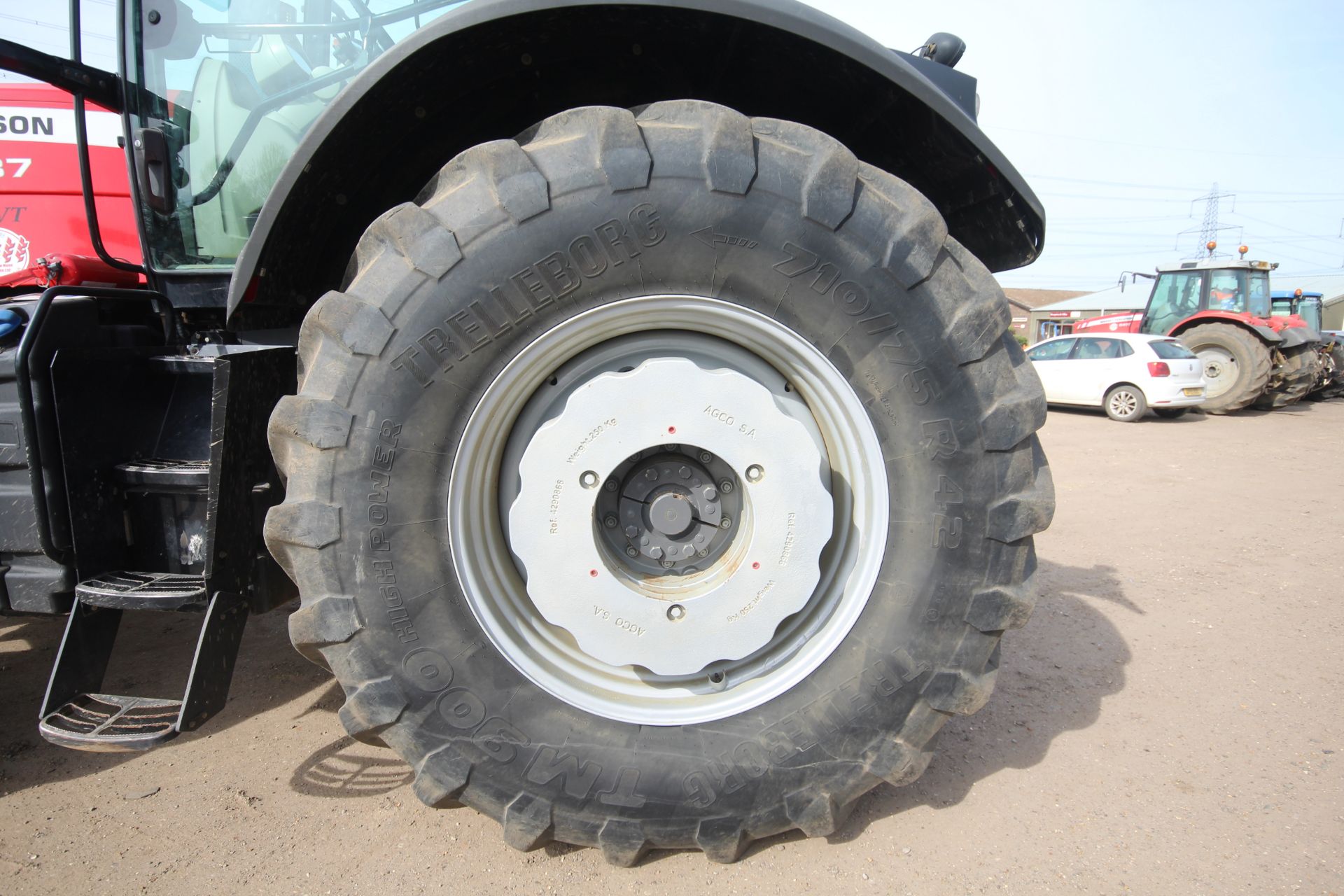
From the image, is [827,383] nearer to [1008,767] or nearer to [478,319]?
[478,319]

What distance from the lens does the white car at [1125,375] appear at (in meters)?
11.4

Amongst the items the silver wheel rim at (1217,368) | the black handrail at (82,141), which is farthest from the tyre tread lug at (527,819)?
the silver wheel rim at (1217,368)

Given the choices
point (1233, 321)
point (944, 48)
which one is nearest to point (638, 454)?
point (944, 48)

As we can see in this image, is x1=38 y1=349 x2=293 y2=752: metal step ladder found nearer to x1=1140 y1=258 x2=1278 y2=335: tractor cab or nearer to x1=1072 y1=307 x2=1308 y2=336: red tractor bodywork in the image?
x1=1072 y1=307 x2=1308 y2=336: red tractor bodywork

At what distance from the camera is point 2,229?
2887 millimetres

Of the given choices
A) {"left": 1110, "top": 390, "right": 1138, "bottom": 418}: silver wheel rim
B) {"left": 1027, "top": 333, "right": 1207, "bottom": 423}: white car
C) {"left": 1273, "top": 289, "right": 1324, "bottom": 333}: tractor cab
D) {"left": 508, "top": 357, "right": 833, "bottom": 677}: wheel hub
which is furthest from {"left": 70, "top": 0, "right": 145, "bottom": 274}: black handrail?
{"left": 1273, "top": 289, "right": 1324, "bottom": 333}: tractor cab

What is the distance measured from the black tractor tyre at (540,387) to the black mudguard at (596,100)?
239 millimetres

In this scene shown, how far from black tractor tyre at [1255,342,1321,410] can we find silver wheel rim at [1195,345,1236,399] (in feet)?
3.59

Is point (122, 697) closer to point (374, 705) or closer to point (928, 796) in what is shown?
point (374, 705)

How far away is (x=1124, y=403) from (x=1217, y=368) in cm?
305

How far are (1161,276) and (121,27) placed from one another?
59.5 ft

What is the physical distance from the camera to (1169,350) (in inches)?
458

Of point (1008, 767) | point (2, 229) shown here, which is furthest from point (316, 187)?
point (1008, 767)

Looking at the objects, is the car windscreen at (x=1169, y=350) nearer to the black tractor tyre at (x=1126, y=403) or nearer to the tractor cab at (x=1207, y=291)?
the black tractor tyre at (x=1126, y=403)
